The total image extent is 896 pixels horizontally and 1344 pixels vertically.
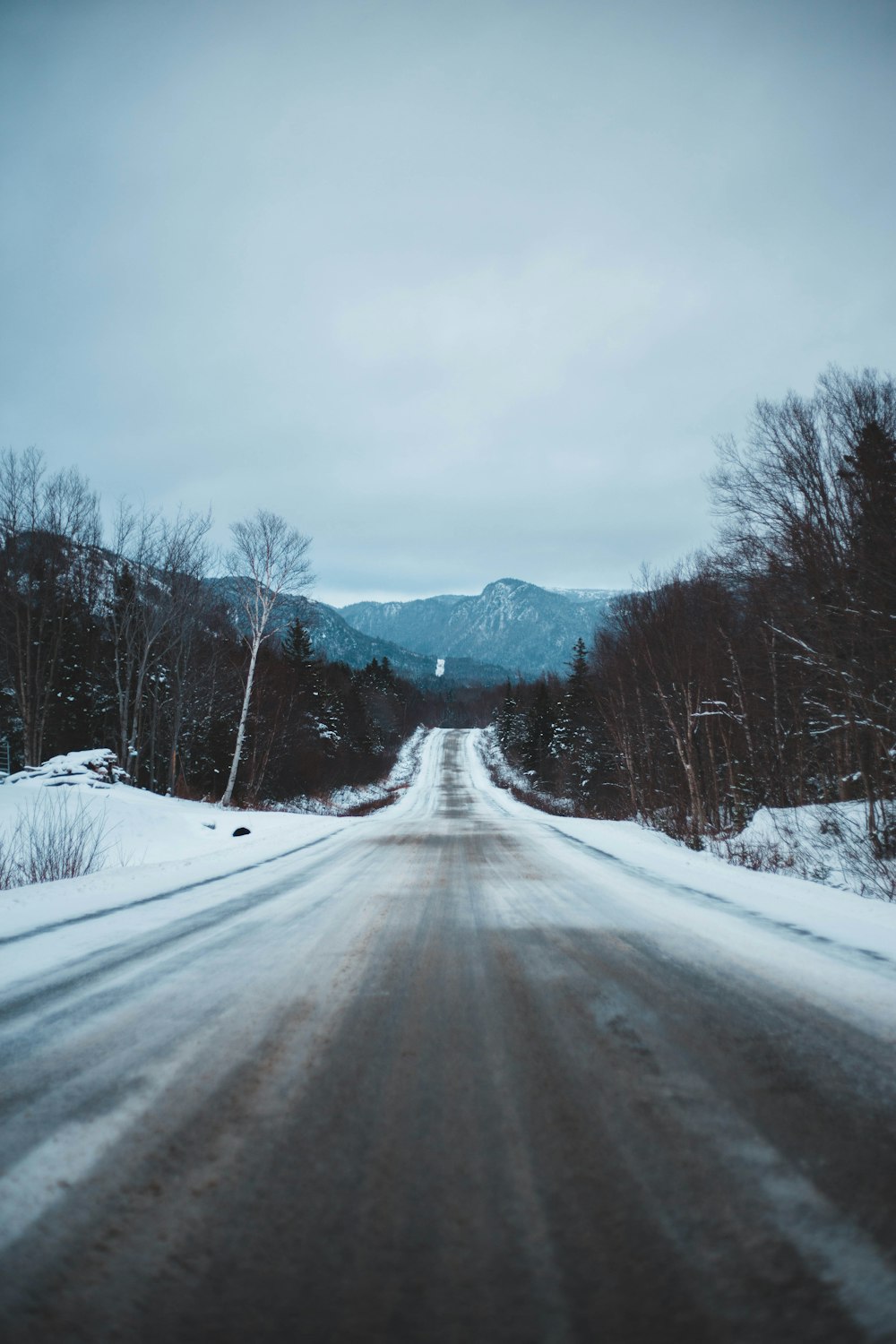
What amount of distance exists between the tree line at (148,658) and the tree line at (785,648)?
12.6 meters

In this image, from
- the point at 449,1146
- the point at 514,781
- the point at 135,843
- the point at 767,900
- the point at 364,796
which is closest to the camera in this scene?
the point at 449,1146

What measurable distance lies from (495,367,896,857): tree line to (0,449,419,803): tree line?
41.2 feet

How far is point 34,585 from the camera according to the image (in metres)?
19.2

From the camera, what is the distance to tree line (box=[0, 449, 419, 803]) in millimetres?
18562

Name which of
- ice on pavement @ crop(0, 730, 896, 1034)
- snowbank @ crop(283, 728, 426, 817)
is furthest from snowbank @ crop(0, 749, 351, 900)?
snowbank @ crop(283, 728, 426, 817)

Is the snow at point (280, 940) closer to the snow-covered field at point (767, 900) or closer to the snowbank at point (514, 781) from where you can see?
the snow-covered field at point (767, 900)

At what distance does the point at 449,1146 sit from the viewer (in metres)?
1.44

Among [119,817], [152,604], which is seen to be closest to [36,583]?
[152,604]

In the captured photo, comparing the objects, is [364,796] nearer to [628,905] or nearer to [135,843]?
[135,843]

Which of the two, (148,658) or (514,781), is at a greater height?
(148,658)

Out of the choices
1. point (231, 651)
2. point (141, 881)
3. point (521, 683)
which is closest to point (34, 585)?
point (231, 651)

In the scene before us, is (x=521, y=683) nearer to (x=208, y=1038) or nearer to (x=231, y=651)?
(x=231, y=651)

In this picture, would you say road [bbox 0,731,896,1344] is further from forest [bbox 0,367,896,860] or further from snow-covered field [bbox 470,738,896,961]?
forest [bbox 0,367,896,860]

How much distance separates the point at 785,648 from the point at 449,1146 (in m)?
13.5
